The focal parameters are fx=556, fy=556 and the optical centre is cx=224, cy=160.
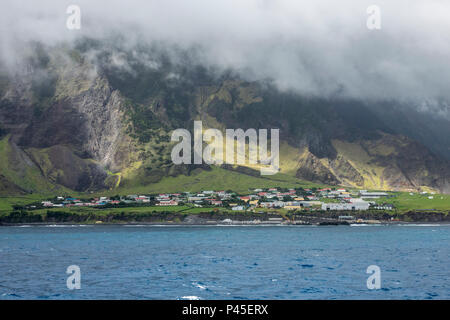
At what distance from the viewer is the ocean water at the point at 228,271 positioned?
6731cm

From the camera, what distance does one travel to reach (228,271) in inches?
3386

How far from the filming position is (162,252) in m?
117

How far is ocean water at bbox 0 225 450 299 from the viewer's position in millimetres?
67312

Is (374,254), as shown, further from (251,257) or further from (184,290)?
(184,290)

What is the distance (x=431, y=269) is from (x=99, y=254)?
210 ft

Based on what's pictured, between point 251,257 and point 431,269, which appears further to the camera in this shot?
point 251,257

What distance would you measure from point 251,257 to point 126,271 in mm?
28491

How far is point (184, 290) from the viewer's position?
69.3m
